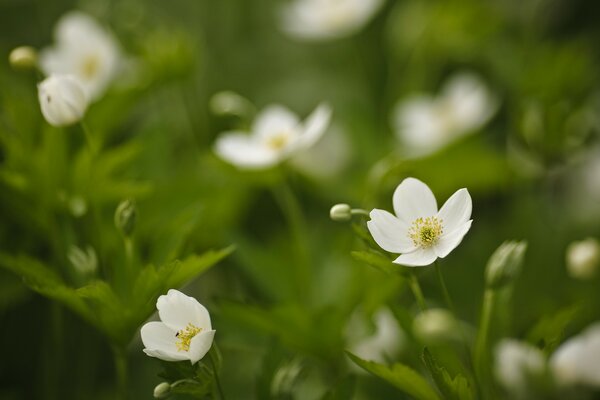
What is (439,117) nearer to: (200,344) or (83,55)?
(83,55)

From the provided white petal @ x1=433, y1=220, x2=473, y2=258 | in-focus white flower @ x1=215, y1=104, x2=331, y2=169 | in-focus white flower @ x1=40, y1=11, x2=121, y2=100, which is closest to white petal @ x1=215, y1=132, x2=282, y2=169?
in-focus white flower @ x1=215, y1=104, x2=331, y2=169

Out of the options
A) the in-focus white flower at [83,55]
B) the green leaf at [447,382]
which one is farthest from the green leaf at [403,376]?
the in-focus white flower at [83,55]

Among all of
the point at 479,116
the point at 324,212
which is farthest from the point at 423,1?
the point at 324,212

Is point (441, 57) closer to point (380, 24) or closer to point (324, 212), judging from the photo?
point (380, 24)

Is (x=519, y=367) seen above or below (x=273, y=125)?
below

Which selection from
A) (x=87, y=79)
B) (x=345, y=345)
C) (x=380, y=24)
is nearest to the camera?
(x=345, y=345)

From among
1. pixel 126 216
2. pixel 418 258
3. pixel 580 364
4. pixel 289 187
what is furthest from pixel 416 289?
pixel 289 187

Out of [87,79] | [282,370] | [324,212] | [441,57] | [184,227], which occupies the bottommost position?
[282,370]
